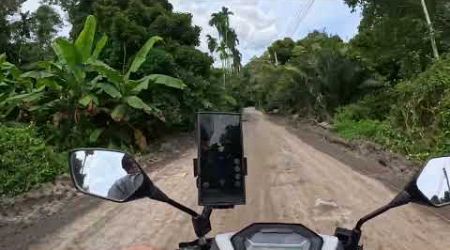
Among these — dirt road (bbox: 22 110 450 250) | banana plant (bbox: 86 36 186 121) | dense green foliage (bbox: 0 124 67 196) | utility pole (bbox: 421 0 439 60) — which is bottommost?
dirt road (bbox: 22 110 450 250)

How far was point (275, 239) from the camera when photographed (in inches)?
75.4

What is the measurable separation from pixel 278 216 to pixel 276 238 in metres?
6.64

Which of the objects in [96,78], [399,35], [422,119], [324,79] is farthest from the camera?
[324,79]

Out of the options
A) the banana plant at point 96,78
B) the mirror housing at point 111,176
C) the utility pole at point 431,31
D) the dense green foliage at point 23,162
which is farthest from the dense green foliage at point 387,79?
the mirror housing at point 111,176

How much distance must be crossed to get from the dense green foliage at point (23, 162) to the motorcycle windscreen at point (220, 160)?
8976 millimetres

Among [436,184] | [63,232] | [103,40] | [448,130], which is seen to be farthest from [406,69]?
[436,184]

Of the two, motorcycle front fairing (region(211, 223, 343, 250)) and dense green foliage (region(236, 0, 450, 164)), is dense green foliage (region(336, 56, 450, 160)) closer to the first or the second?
dense green foliage (region(236, 0, 450, 164))

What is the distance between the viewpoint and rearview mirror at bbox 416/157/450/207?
2.21 meters

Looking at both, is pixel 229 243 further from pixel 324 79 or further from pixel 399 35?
pixel 324 79

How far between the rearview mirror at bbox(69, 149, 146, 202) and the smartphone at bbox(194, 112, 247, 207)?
267 mm

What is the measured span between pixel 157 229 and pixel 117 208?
69.8 inches

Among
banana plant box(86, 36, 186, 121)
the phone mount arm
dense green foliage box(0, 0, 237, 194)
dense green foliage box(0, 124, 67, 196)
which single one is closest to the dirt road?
dense green foliage box(0, 124, 67, 196)

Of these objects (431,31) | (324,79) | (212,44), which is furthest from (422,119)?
(212,44)

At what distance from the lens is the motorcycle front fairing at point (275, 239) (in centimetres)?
188
